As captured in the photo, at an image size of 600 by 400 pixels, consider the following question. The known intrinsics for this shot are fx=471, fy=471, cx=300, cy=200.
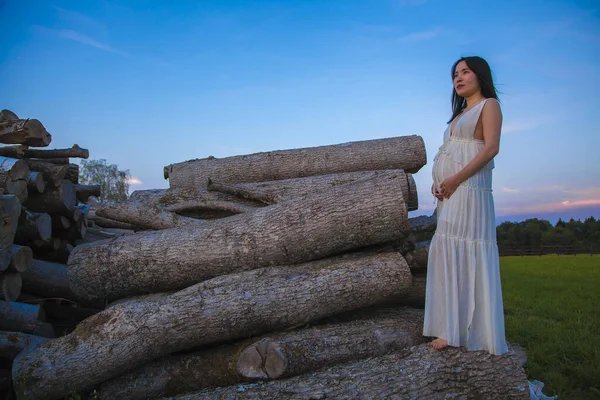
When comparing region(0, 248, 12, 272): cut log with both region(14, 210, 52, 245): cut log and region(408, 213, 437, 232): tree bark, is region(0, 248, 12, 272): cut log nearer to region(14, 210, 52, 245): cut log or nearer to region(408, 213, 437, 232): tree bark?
region(14, 210, 52, 245): cut log

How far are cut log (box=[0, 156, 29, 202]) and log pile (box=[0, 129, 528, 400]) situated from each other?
1.59 metres

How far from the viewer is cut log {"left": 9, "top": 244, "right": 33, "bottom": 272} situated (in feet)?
19.2

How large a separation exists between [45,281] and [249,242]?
3.80 meters

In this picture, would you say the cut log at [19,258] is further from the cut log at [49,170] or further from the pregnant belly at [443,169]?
the pregnant belly at [443,169]

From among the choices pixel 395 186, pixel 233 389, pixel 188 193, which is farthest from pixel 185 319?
pixel 188 193

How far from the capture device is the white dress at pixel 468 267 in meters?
3.96

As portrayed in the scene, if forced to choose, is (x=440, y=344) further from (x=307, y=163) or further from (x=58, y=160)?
(x=58, y=160)

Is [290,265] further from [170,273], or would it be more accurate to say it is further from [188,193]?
[188,193]

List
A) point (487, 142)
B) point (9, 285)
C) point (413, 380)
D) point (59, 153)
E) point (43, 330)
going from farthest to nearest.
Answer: point (59, 153), point (43, 330), point (9, 285), point (487, 142), point (413, 380)

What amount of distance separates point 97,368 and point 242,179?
3729 mm

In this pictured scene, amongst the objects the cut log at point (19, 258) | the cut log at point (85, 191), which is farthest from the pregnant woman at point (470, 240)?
the cut log at point (85, 191)

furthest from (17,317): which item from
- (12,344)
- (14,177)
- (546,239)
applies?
(546,239)

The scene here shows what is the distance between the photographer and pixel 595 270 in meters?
16.9

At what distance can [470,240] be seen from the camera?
13.2ft
